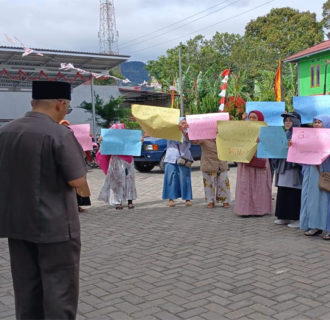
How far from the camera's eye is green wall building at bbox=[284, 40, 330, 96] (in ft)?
85.4

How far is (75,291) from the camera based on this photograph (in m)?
2.74

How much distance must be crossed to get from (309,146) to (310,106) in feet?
3.33

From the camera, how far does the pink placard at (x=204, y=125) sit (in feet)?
24.9

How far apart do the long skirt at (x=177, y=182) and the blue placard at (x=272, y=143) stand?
7.63ft

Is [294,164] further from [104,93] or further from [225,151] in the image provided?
[104,93]

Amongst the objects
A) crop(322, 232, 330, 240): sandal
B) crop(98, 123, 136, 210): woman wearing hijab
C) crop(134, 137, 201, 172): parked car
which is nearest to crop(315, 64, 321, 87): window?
crop(134, 137, 201, 172): parked car

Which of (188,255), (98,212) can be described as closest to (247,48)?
(98,212)

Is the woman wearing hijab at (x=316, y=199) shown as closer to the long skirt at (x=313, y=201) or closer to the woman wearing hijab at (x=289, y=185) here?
the long skirt at (x=313, y=201)

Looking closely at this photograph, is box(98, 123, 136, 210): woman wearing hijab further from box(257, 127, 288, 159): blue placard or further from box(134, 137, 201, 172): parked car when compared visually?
box(134, 137, 201, 172): parked car

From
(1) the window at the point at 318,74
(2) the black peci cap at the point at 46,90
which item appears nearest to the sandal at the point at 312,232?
(2) the black peci cap at the point at 46,90

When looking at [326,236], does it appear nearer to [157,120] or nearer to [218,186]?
[218,186]

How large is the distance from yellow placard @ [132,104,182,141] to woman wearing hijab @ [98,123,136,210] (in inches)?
50.3

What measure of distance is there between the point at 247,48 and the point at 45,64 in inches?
918

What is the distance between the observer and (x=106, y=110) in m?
22.2
